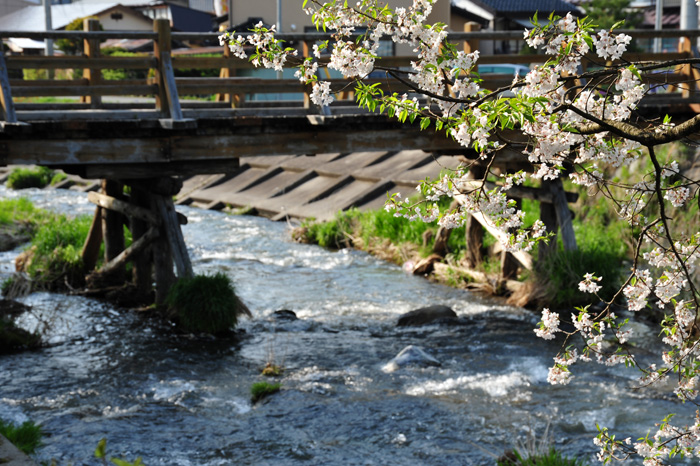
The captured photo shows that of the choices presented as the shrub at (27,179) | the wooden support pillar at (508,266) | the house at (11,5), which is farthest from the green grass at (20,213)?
the house at (11,5)

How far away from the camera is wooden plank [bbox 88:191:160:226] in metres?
10.8

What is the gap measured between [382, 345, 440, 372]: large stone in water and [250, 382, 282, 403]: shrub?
4.38 ft

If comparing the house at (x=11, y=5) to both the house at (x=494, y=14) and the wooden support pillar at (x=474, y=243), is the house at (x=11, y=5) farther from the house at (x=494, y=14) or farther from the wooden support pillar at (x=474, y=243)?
the wooden support pillar at (x=474, y=243)

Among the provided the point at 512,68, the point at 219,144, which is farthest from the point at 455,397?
the point at 512,68

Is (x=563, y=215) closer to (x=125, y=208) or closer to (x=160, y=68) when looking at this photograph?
(x=160, y=68)

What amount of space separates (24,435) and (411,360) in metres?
4.12

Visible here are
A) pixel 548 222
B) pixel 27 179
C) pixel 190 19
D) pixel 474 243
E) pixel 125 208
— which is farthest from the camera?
pixel 190 19

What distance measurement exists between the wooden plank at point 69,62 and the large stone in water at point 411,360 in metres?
4.18

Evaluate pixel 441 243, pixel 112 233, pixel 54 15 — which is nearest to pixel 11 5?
pixel 54 15

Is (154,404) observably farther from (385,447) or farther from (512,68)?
(512,68)

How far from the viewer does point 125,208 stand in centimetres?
1132

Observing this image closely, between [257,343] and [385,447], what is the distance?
11.3 ft

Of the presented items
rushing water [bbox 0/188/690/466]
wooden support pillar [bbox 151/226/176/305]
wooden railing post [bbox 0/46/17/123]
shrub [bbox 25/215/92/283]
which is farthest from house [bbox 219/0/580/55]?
wooden railing post [bbox 0/46/17/123]

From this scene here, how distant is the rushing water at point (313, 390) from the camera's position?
702cm
